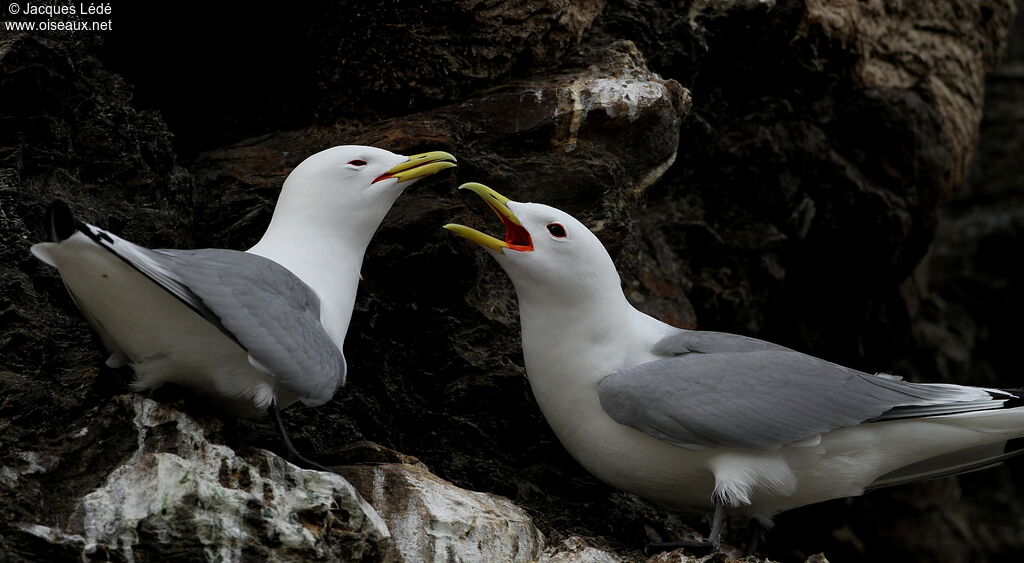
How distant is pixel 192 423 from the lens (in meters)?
4.26

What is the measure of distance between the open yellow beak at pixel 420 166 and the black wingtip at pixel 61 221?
1.58m

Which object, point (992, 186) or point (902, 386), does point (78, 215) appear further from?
point (992, 186)

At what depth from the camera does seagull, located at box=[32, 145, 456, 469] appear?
4.05m

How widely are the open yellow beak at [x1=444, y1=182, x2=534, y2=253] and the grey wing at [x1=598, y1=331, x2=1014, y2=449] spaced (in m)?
0.74

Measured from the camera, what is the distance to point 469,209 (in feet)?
19.5

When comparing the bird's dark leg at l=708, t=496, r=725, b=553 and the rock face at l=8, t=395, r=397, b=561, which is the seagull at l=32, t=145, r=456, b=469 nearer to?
the rock face at l=8, t=395, r=397, b=561

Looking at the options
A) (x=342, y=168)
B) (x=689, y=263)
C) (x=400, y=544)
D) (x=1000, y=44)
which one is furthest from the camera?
(x=1000, y=44)


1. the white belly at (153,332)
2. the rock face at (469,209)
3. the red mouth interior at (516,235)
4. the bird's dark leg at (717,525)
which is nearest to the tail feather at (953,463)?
the bird's dark leg at (717,525)

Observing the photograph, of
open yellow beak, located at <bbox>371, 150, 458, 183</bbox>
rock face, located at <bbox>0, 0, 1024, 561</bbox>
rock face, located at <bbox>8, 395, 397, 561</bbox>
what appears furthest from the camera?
open yellow beak, located at <bbox>371, 150, 458, 183</bbox>

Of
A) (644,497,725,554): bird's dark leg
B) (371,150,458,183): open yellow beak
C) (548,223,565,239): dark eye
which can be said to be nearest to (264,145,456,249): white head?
(371,150,458,183): open yellow beak

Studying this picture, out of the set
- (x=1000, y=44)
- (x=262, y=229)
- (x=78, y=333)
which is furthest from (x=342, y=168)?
(x=1000, y=44)

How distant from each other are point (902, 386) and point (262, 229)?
3.04 m

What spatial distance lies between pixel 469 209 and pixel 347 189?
91cm

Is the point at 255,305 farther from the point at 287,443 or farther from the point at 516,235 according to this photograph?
the point at 516,235
